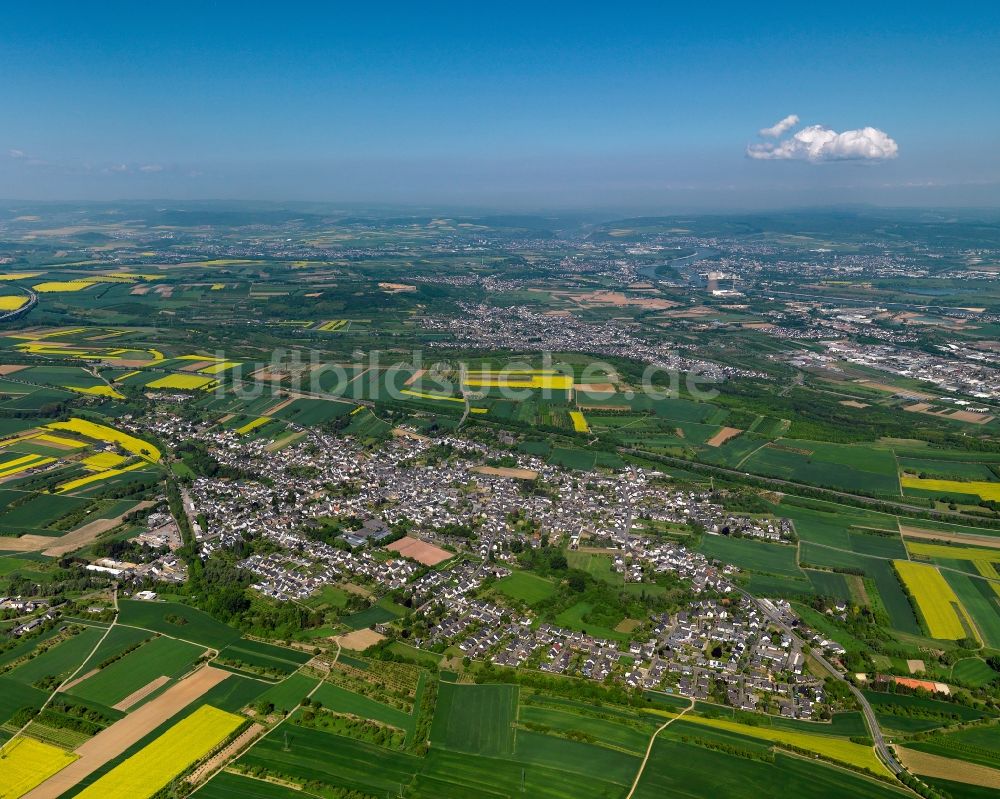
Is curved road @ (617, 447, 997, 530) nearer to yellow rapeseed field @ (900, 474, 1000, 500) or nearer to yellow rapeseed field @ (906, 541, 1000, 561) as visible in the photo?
yellow rapeseed field @ (900, 474, 1000, 500)

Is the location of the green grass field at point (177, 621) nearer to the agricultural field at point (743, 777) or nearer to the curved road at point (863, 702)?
the agricultural field at point (743, 777)

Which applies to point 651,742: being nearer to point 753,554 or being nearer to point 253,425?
point 753,554

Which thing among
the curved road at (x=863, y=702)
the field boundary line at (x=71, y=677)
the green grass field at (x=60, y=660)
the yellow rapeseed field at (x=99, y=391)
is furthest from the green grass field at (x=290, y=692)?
the yellow rapeseed field at (x=99, y=391)

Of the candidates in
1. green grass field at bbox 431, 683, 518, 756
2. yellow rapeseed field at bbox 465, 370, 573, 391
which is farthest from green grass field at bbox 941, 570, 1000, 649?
yellow rapeseed field at bbox 465, 370, 573, 391

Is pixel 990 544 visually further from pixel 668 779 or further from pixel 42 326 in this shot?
pixel 42 326

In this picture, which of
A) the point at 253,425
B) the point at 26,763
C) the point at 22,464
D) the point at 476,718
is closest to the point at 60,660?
the point at 26,763

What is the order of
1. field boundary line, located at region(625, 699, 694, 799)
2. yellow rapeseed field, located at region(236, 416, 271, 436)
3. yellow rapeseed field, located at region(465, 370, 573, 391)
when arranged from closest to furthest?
field boundary line, located at region(625, 699, 694, 799), yellow rapeseed field, located at region(236, 416, 271, 436), yellow rapeseed field, located at region(465, 370, 573, 391)

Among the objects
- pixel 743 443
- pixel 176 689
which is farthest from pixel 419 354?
pixel 176 689
